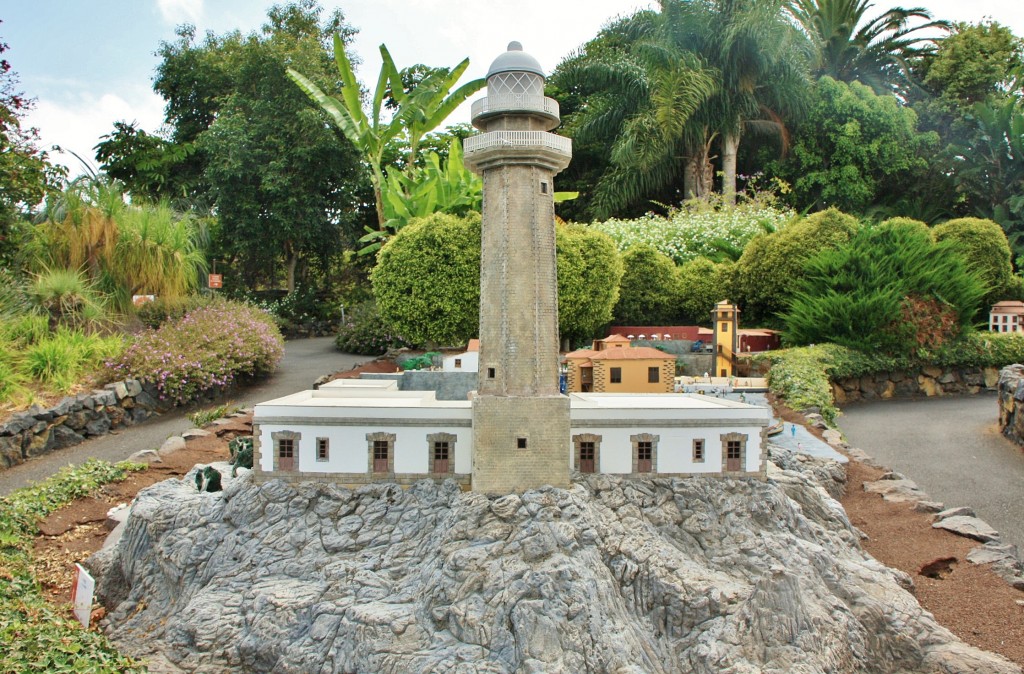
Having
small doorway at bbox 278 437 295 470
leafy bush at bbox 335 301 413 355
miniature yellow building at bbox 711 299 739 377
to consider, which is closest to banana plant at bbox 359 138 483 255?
leafy bush at bbox 335 301 413 355

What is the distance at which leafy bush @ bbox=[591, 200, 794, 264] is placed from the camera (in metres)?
38.6

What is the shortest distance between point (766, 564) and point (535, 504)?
4564 mm

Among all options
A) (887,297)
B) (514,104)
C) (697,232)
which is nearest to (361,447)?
(514,104)

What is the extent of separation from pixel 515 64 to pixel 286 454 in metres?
9.21

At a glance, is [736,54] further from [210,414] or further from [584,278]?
[210,414]

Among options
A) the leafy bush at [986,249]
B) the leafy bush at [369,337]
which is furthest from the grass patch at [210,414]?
the leafy bush at [986,249]

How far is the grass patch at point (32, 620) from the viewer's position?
12992 mm

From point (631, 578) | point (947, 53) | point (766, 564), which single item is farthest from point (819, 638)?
point (947, 53)

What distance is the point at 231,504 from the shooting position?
15906 millimetres

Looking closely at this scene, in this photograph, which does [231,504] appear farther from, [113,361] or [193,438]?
[113,361]

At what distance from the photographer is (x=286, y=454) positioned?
15938 millimetres

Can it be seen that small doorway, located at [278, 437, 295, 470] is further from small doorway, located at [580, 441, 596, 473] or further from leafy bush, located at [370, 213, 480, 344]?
leafy bush, located at [370, 213, 480, 344]

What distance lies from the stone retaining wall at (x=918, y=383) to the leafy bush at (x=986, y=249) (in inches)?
204

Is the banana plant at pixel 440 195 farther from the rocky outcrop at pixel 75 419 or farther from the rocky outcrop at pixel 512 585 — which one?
the rocky outcrop at pixel 512 585
